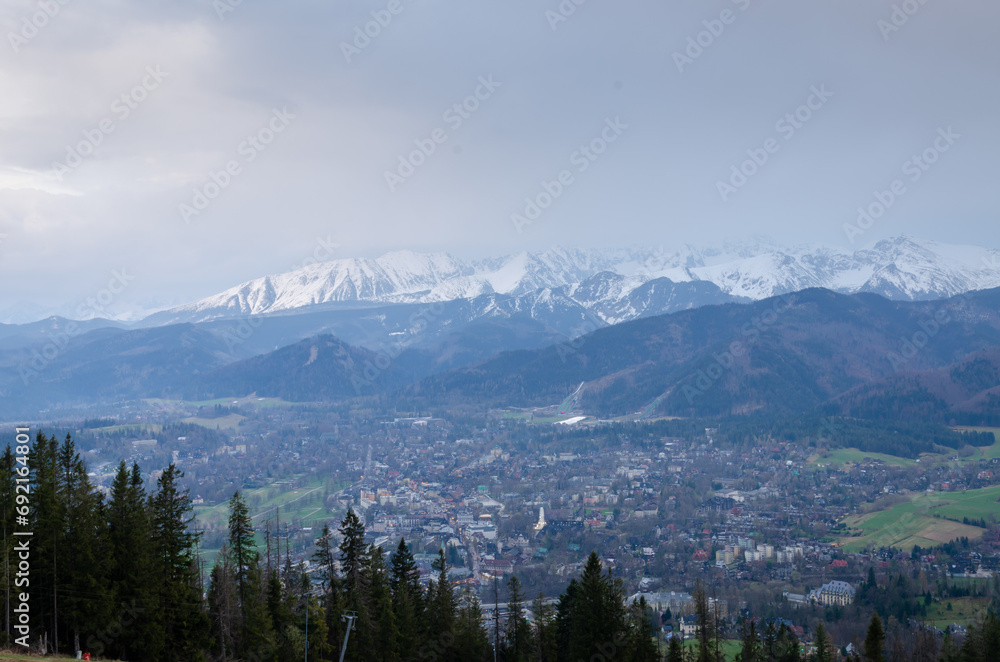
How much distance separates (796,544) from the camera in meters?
70.0

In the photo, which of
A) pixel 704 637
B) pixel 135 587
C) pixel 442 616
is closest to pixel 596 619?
pixel 704 637

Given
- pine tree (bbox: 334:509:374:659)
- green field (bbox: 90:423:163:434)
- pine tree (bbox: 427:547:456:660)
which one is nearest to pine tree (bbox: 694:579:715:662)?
pine tree (bbox: 427:547:456:660)

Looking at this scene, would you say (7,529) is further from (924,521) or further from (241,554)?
(924,521)

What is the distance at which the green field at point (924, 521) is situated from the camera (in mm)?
69125

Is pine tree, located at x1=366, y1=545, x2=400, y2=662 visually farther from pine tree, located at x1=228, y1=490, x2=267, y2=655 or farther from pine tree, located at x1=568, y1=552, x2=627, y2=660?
pine tree, located at x1=568, y1=552, x2=627, y2=660

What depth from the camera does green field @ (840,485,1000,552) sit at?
69125 millimetres

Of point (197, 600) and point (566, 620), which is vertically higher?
point (197, 600)

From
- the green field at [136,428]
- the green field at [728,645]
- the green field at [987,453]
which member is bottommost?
the green field at [728,645]

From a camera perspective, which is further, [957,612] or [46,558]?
[957,612]

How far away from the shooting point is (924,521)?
245 feet

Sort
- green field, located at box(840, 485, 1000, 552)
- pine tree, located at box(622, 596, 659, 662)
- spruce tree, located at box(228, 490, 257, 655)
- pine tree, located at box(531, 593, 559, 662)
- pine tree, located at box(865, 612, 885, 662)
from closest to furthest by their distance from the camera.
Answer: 1. pine tree, located at box(865, 612, 885, 662)
2. spruce tree, located at box(228, 490, 257, 655)
3. pine tree, located at box(622, 596, 659, 662)
4. pine tree, located at box(531, 593, 559, 662)
5. green field, located at box(840, 485, 1000, 552)

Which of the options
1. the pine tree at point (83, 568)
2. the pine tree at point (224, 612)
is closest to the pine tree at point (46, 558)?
the pine tree at point (83, 568)

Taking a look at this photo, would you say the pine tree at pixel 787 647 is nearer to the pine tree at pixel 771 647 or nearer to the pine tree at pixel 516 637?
the pine tree at pixel 771 647

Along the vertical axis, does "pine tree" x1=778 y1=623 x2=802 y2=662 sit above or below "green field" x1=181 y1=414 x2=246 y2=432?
below
